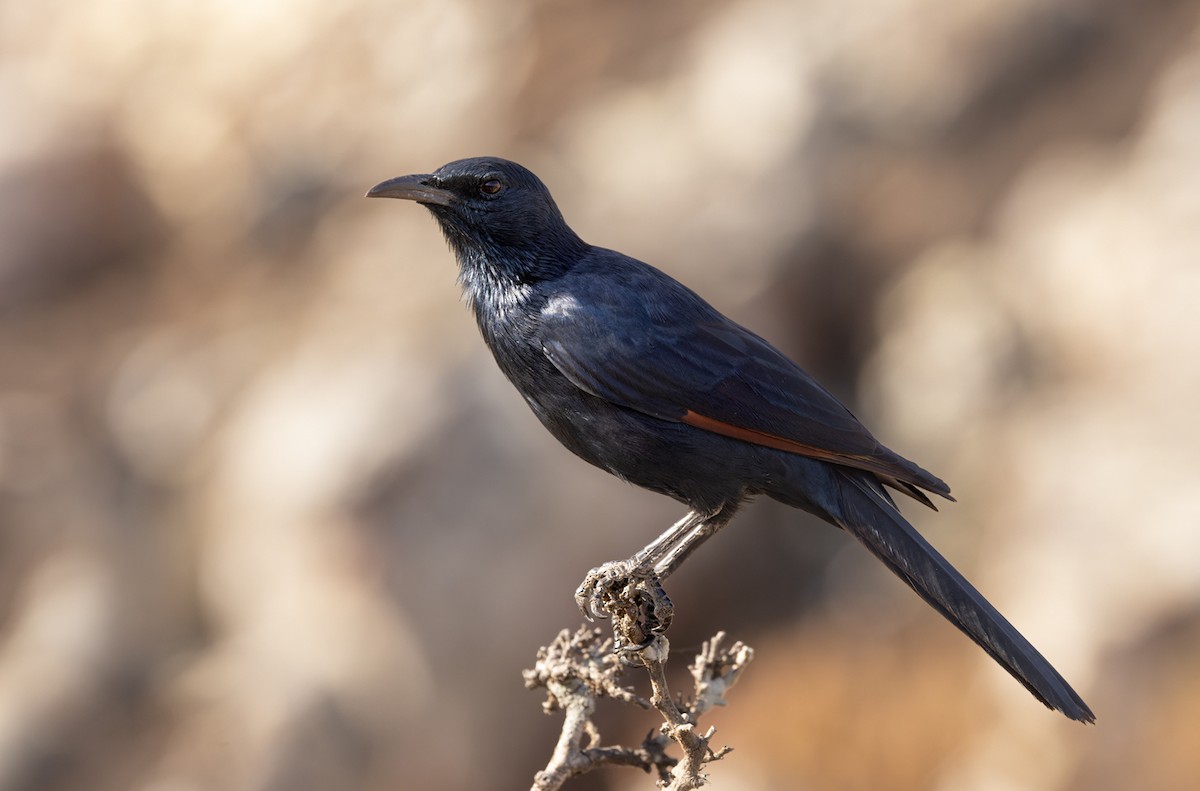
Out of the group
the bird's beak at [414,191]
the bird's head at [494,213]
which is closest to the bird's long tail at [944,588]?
the bird's head at [494,213]

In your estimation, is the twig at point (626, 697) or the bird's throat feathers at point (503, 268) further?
the bird's throat feathers at point (503, 268)

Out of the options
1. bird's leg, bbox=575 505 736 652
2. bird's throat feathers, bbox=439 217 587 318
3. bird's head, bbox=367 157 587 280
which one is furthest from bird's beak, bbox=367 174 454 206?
bird's leg, bbox=575 505 736 652

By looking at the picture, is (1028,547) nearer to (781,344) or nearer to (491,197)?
(781,344)

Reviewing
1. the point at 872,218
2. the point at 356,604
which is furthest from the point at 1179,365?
the point at 356,604

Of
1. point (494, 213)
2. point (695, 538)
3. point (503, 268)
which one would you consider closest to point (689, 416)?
point (695, 538)

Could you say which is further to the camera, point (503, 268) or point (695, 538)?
point (503, 268)

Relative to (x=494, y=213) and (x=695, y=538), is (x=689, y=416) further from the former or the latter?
(x=494, y=213)

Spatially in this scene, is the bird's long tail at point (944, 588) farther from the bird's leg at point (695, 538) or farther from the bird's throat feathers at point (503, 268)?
the bird's throat feathers at point (503, 268)
